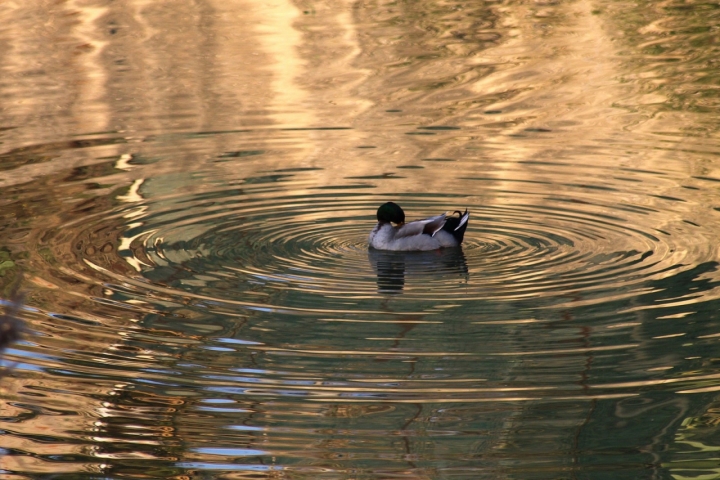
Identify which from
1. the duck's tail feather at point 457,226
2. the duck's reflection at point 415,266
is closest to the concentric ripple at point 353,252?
the duck's reflection at point 415,266

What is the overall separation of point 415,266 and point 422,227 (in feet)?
1.47

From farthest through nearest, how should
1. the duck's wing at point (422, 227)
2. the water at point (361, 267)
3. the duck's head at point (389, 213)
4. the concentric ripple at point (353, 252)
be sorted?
the duck's head at point (389, 213) → the duck's wing at point (422, 227) → the concentric ripple at point (353, 252) → the water at point (361, 267)

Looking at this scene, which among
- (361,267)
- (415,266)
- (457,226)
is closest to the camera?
(361,267)

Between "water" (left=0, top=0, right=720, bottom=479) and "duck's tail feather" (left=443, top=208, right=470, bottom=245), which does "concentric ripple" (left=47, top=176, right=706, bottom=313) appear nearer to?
"water" (left=0, top=0, right=720, bottom=479)

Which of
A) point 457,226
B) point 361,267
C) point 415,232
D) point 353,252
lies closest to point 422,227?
point 415,232

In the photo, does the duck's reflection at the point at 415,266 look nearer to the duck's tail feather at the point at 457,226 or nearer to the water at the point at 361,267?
the water at the point at 361,267

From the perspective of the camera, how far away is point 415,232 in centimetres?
1170

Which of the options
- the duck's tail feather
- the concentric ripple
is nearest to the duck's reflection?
the concentric ripple

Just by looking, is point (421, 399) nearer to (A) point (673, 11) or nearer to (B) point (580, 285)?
(B) point (580, 285)

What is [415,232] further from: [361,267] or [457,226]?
[361,267]

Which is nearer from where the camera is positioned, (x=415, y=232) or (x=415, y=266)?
(x=415, y=266)

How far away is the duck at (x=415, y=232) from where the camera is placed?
454 inches

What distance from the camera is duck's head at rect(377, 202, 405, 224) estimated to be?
11.8 meters

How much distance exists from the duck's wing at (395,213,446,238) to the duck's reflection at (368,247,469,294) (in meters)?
0.21
